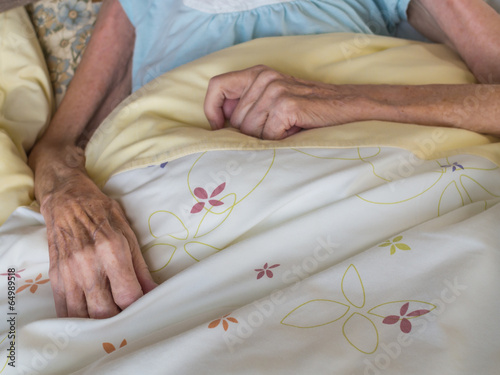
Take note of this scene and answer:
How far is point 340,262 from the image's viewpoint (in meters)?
0.74

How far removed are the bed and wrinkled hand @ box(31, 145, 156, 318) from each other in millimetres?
33

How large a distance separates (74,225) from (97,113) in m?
0.54

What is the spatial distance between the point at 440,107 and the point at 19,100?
95 centimetres

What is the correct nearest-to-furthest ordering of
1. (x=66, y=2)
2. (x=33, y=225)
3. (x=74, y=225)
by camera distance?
1. (x=74, y=225)
2. (x=33, y=225)
3. (x=66, y=2)

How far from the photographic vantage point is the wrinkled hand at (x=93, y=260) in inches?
33.0

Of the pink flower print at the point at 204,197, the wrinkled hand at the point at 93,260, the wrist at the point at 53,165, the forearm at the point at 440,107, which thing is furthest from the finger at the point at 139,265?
the forearm at the point at 440,107

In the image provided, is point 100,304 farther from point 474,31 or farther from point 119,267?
point 474,31

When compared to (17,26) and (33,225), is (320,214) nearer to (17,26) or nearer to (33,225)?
(33,225)

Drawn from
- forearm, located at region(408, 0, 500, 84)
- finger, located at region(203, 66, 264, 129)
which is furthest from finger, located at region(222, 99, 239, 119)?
forearm, located at region(408, 0, 500, 84)

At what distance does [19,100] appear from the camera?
4.14ft

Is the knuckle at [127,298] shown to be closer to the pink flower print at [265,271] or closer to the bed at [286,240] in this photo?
the bed at [286,240]

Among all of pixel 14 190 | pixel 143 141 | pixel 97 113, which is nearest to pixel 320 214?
pixel 143 141

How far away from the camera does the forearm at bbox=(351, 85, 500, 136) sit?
932mm

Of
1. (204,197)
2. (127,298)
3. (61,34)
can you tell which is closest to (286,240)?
(204,197)
